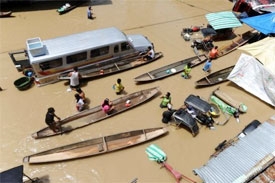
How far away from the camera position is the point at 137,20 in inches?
873

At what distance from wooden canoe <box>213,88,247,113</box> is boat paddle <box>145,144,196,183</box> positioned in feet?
16.4

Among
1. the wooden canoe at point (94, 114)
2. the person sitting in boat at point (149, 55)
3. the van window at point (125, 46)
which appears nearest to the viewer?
the wooden canoe at point (94, 114)

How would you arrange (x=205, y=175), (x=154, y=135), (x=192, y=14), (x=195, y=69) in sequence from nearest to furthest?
(x=205, y=175) < (x=154, y=135) < (x=195, y=69) < (x=192, y=14)

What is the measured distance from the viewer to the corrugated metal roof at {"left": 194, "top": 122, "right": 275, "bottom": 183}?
10.0m

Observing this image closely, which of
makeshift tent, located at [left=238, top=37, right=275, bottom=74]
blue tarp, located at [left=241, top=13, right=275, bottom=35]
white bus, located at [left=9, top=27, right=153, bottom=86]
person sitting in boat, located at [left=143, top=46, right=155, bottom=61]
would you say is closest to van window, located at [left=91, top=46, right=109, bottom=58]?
white bus, located at [left=9, top=27, right=153, bottom=86]

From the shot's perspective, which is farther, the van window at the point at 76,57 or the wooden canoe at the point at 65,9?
the wooden canoe at the point at 65,9

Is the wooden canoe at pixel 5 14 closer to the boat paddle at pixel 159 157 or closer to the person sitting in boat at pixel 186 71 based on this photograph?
the person sitting in boat at pixel 186 71

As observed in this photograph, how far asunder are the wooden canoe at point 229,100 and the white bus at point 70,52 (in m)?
5.61

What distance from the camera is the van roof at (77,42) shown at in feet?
48.4

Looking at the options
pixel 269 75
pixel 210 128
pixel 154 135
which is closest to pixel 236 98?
pixel 269 75

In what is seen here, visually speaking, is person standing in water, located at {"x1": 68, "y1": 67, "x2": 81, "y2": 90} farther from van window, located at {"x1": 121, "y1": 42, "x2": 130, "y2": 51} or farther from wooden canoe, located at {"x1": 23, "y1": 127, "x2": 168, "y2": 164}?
wooden canoe, located at {"x1": 23, "y1": 127, "x2": 168, "y2": 164}

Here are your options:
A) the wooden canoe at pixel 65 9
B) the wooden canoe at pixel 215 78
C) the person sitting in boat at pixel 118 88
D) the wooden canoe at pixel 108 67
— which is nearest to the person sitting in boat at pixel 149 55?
the wooden canoe at pixel 108 67

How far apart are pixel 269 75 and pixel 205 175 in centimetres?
765

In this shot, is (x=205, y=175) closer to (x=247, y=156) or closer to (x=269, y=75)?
(x=247, y=156)
